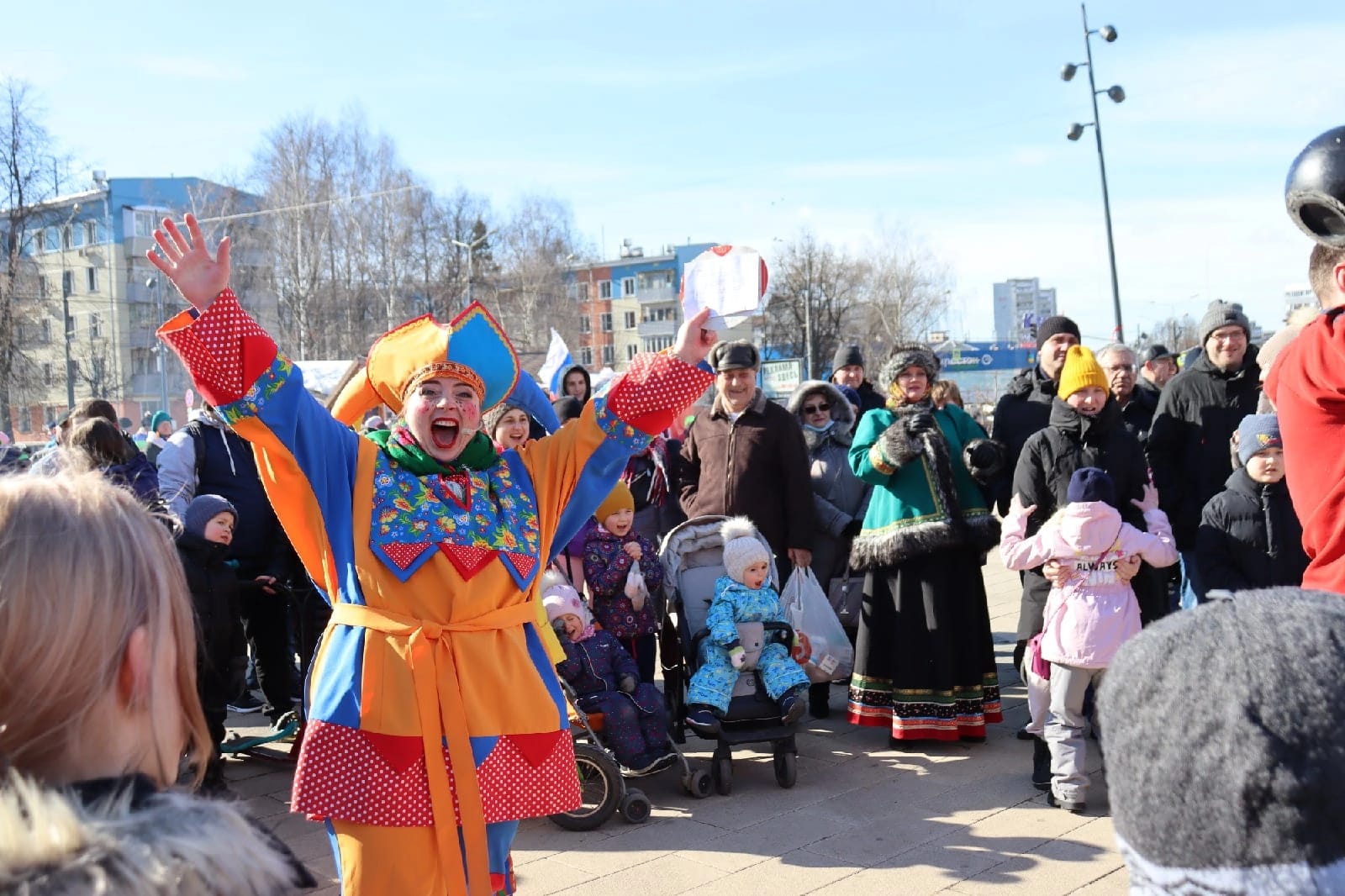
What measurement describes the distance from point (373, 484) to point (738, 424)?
3.86m

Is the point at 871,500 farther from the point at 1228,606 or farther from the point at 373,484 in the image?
the point at 1228,606

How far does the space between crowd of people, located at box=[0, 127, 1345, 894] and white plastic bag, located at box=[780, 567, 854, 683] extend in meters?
0.17

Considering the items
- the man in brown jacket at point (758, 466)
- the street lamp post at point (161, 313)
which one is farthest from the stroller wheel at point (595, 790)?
the street lamp post at point (161, 313)

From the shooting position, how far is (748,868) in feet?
15.2

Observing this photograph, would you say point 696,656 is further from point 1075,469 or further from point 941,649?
point 1075,469

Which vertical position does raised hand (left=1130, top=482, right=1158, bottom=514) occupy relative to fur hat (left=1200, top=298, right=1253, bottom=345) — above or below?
below

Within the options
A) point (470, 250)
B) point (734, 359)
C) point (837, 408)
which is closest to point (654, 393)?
point (734, 359)

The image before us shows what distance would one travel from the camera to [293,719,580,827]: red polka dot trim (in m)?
3.12

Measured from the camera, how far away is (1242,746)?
1.19m

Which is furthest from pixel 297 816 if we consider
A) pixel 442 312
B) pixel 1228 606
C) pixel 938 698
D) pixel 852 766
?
pixel 442 312

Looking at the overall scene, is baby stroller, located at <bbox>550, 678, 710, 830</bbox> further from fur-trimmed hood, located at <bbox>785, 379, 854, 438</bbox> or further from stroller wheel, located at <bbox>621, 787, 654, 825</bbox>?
fur-trimmed hood, located at <bbox>785, 379, 854, 438</bbox>

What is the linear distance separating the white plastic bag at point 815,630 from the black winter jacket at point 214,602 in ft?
9.04

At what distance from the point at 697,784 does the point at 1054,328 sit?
3446mm

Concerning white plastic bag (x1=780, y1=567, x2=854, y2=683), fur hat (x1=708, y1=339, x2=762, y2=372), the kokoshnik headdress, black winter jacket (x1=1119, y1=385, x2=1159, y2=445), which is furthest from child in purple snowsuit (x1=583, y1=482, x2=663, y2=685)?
black winter jacket (x1=1119, y1=385, x2=1159, y2=445)
